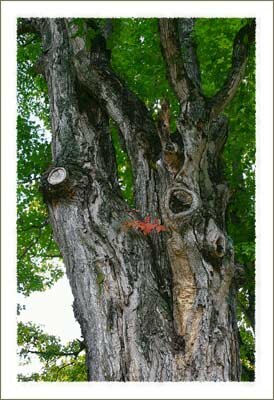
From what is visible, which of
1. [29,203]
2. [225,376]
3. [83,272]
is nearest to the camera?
[225,376]

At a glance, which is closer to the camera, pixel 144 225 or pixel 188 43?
pixel 144 225

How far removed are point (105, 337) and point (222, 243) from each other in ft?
3.83

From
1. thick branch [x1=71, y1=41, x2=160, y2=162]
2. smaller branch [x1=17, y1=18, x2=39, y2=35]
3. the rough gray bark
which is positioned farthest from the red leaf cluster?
smaller branch [x1=17, y1=18, x2=39, y2=35]

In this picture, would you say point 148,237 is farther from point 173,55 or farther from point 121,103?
point 173,55

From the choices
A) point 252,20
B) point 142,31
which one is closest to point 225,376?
point 252,20

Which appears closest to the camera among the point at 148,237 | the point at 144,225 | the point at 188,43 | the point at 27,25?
the point at 144,225

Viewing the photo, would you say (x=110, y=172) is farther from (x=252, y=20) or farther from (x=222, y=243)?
(x=252, y=20)

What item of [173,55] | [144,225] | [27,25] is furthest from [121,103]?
[27,25]

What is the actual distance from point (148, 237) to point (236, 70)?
6.06 ft

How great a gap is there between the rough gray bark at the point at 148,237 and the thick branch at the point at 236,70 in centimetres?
1

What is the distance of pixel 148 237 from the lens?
4520 millimetres

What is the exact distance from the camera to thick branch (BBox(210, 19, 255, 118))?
4.81 m

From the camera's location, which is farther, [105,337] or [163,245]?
[163,245]

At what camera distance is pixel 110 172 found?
4.84 m
